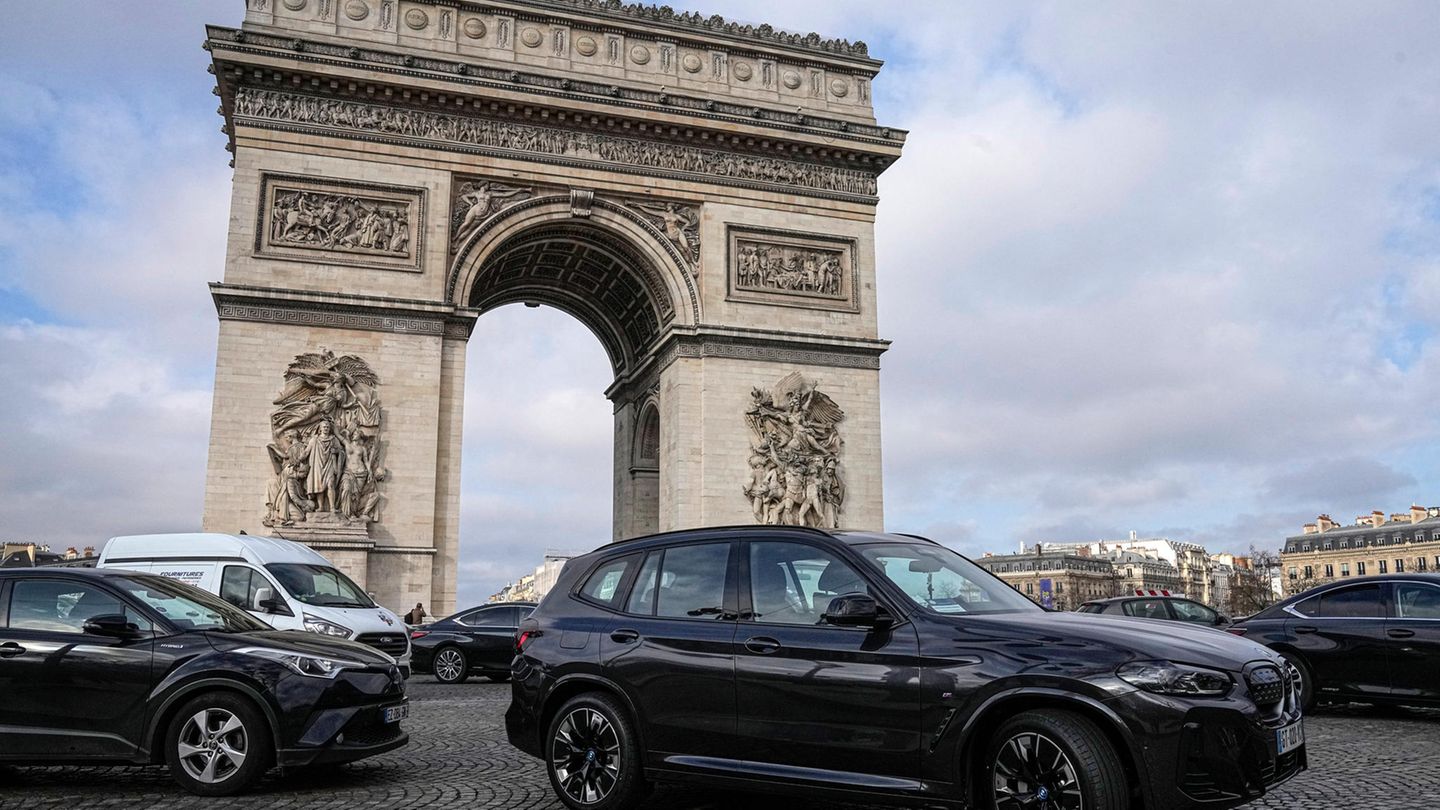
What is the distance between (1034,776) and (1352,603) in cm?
881

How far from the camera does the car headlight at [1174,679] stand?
4.85m

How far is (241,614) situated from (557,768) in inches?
123

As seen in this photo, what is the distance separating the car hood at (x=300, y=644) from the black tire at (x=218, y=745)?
0.34 metres

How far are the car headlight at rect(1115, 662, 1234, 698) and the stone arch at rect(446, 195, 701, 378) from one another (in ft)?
74.3

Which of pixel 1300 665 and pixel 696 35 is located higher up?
pixel 696 35

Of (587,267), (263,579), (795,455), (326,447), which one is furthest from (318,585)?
(587,267)

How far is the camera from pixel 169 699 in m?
7.11

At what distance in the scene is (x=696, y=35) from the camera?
93.2 ft

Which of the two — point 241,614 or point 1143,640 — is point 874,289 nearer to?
point 241,614

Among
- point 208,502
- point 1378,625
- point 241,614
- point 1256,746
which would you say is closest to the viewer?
point 1256,746

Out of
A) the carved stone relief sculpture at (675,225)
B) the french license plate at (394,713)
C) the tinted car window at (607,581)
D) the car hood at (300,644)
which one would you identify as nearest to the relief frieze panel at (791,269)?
the carved stone relief sculpture at (675,225)

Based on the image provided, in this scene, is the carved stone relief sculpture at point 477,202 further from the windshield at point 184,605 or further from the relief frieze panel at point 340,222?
the windshield at point 184,605

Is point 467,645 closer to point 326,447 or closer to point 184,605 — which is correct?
point 326,447

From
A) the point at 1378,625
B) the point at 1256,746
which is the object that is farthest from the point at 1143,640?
the point at 1378,625
